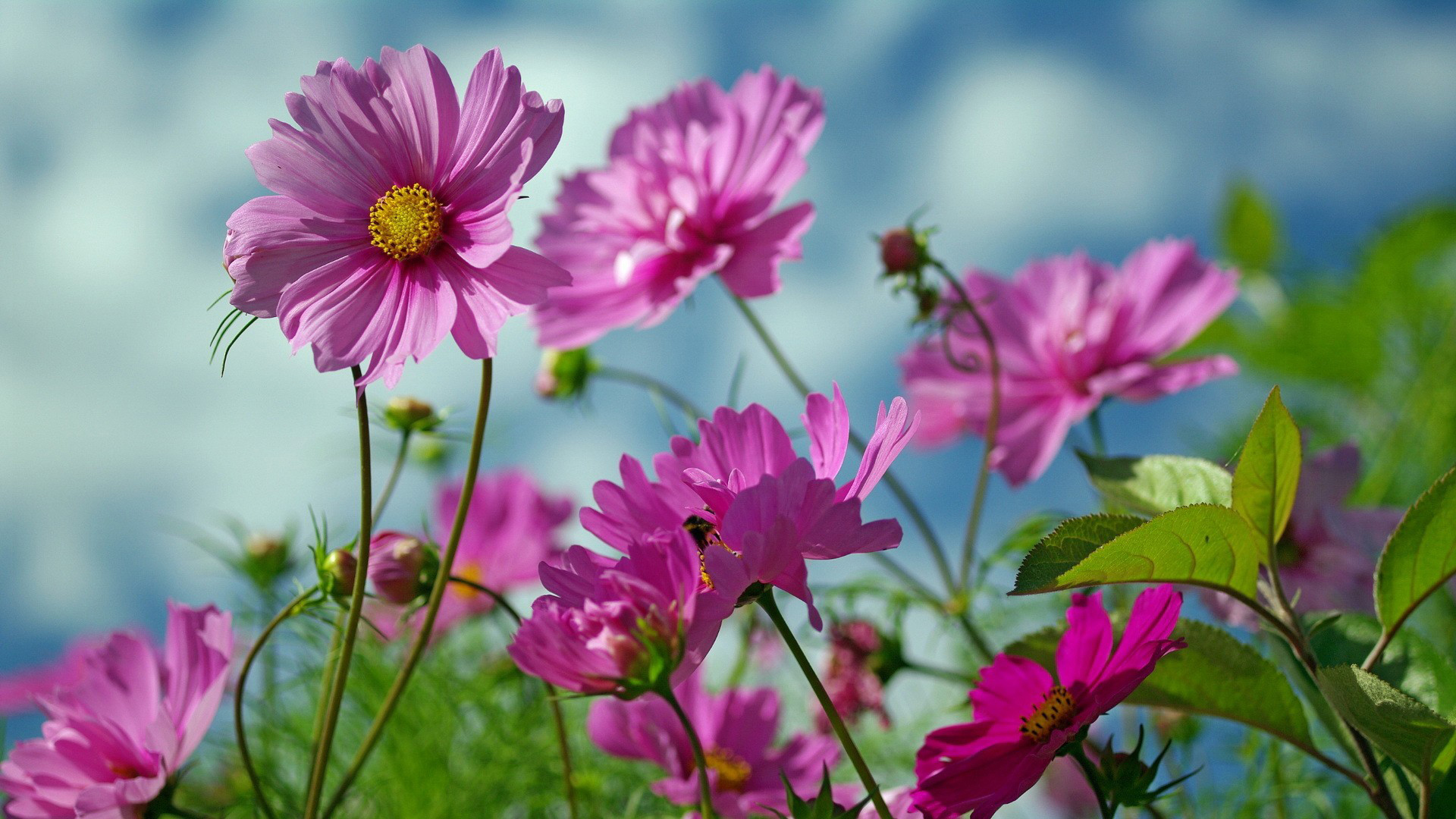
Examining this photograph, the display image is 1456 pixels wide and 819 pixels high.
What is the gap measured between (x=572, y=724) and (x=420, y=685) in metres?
0.13

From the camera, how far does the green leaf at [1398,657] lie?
1.48ft

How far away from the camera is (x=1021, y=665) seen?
387 millimetres

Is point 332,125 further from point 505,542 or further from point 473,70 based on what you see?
point 505,542

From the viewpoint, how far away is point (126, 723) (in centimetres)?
46

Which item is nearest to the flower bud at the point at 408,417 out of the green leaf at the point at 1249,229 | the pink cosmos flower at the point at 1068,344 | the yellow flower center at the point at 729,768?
the yellow flower center at the point at 729,768

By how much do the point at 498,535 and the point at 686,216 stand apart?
0.39 metres

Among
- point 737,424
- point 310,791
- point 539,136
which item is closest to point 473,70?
point 539,136

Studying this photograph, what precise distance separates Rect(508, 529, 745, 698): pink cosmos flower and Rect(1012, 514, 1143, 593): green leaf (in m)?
0.09

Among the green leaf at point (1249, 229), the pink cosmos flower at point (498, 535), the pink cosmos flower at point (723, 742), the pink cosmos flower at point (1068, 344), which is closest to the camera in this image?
the pink cosmos flower at point (723, 742)

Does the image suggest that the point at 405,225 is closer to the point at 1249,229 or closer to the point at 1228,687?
the point at 1228,687

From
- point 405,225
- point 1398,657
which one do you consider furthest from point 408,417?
point 1398,657

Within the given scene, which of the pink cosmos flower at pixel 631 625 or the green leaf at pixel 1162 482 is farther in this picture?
the green leaf at pixel 1162 482

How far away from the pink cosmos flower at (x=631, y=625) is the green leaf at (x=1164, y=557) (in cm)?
10

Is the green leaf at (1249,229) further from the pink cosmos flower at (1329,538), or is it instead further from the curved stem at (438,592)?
the curved stem at (438,592)
